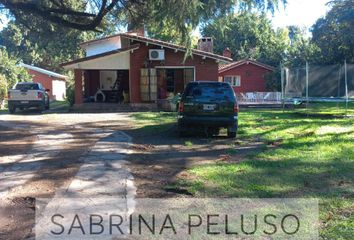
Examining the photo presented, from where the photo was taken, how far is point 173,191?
22.9ft

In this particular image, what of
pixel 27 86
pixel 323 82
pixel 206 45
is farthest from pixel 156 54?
pixel 323 82

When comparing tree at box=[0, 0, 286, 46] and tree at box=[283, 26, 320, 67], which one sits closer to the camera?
tree at box=[0, 0, 286, 46]

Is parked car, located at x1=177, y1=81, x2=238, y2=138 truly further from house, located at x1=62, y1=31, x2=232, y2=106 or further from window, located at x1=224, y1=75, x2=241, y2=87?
window, located at x1=224, y1=75, x2=241, y2=87

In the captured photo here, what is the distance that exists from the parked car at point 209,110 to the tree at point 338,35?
102 feet

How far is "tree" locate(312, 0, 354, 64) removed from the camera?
41.4 metres

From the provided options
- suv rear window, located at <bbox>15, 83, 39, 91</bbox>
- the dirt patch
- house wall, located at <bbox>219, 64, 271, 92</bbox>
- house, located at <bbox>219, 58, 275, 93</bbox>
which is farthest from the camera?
house wall, located at <bbox>219, 64, 271, 92</bbox>

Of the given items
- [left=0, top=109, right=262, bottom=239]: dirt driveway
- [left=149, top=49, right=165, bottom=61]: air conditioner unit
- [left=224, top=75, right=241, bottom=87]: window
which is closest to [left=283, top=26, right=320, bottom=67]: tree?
[left=224, top=75, right=241, bottom=87]: window

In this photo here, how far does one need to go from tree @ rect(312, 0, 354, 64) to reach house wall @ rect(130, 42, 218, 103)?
18.4 m

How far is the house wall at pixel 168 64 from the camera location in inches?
1070

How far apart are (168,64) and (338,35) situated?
70.2 ft

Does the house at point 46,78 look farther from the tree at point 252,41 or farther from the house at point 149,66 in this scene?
the house at point 149,66

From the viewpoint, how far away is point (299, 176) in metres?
7.95

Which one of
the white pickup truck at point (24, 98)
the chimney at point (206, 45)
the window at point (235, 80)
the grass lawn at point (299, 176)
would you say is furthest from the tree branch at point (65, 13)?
the window at point (235, 80)

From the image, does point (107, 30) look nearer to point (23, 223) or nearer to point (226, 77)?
point (23, 223)
